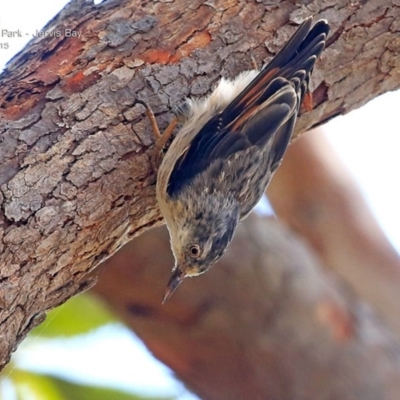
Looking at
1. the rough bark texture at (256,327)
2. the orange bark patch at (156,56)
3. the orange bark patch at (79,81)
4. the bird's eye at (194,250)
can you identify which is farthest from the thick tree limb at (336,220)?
the orange bark patch at (79,81)

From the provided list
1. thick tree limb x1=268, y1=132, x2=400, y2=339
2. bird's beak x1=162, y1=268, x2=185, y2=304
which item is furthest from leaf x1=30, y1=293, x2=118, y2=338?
thick tree limb x1=268, y1=132, x2=400, y2=339

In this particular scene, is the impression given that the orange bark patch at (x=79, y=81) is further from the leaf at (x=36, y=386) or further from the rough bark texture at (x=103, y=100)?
the leaf at (x=36, y=386)

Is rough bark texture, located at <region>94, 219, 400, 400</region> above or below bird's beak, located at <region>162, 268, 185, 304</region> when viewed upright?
below

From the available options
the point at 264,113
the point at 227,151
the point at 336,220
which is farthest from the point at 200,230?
the point at 336,220

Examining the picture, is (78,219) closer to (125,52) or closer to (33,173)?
(33,173)

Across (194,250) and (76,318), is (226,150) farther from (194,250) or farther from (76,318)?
(76,318)

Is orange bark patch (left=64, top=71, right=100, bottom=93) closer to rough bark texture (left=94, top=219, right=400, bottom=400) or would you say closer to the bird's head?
the bird's head

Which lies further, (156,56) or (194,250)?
(194,250)
